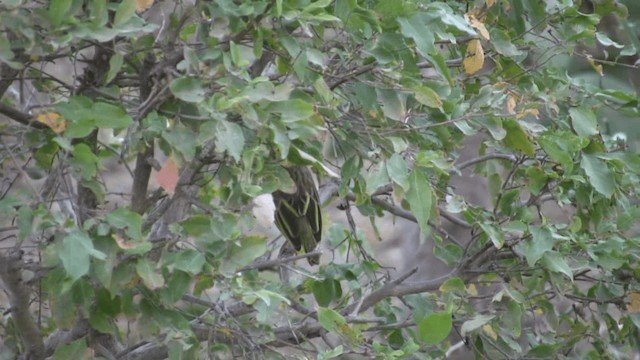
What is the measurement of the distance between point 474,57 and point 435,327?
82cm

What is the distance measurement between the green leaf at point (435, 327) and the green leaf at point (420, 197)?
369 mm

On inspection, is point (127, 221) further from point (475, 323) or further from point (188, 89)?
point (475, 323)

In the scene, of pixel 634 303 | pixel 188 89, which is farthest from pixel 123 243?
Result: pixel 634 303

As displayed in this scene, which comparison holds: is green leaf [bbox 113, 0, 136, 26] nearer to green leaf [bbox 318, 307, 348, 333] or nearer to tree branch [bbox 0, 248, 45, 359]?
tree branch [bbox 0, 248, 45, 359]

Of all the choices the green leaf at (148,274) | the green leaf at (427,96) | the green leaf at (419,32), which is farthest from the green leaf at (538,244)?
the green leaf at (148,274)

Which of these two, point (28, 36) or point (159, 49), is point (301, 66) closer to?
point (159, 49)

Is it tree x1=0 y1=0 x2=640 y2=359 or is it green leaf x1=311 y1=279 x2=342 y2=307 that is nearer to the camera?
tree x1=0 y1=0 x2=640 y2=359

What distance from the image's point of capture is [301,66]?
2771 millimetres

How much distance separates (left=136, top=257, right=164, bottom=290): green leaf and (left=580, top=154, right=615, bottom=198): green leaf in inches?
54.5

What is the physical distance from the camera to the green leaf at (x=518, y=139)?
3.20m

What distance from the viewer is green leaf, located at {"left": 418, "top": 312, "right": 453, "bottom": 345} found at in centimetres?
305

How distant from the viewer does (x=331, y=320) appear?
9.83 feet

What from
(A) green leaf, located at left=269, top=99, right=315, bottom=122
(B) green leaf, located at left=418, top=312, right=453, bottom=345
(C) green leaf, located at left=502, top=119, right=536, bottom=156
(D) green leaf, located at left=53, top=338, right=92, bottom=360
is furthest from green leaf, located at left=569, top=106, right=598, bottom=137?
(D) green leaf, located at left=53, top=338, right=92, bottom=360

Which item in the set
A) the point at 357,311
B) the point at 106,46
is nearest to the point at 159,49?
the point at 106,46
